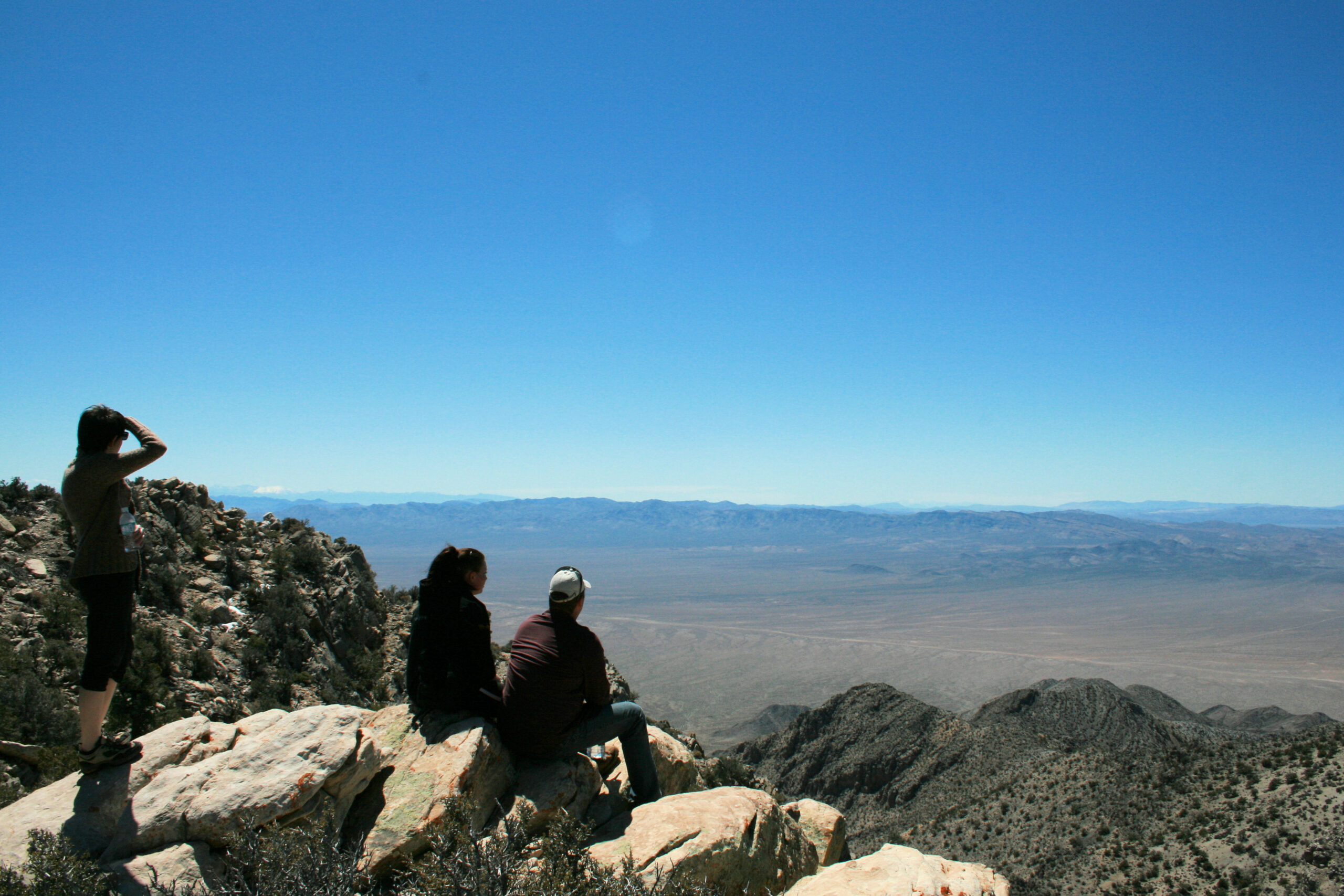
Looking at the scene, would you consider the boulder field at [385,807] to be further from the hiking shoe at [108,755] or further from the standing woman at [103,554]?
the standing woman at [103,554]

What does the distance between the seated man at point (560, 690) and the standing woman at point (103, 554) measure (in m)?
2.40

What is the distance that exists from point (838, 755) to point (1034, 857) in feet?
56.3

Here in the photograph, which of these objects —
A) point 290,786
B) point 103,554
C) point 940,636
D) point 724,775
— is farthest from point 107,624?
point 940,636

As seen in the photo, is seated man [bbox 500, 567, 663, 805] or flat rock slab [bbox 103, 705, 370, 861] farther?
seated man [bbox 500, 567, 663, 805]

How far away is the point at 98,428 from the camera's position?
4.35 meters

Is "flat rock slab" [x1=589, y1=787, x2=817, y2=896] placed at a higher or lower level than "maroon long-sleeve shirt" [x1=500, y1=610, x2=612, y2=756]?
lower

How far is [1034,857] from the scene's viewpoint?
20.3 m

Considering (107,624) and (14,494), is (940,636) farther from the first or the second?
(107,624)

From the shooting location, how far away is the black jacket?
17.4 ft

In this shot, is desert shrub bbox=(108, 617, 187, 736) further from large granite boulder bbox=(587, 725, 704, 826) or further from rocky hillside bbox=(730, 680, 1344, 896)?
rocky hillside bbox=(730, 680, 1344, 896)

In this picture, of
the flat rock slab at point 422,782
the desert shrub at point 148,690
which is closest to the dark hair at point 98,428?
the flat rock slab at point 422,782

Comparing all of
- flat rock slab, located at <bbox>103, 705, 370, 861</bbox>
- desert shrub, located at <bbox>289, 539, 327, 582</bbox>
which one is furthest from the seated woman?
desert shrub, located at <bbox>289, 539, 327, 582</bbox>

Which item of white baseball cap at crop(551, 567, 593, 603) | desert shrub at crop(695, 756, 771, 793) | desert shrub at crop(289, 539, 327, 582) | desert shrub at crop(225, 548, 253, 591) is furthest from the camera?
desert shrub at crop(289, 539, 327, 582)

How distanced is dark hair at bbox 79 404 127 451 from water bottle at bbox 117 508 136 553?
42 centimetres
